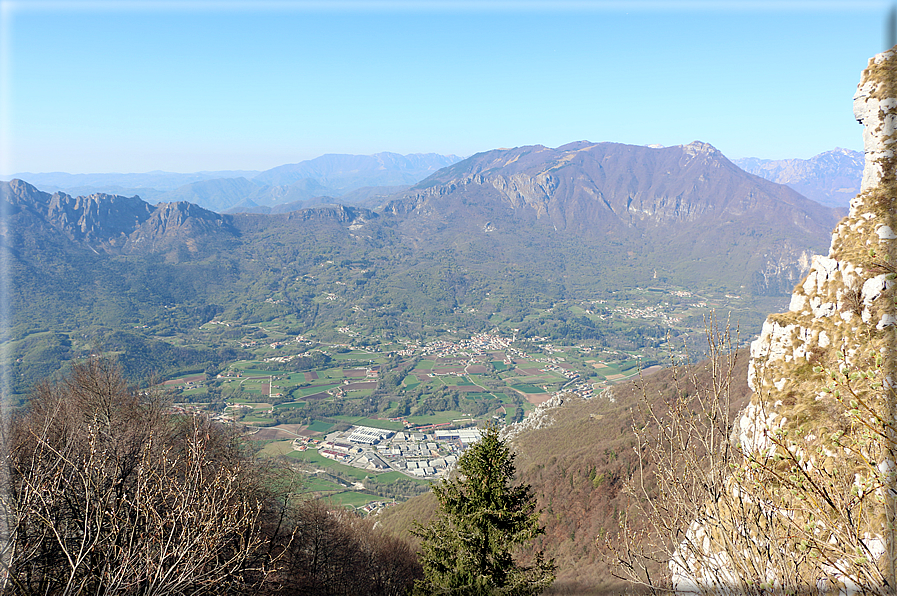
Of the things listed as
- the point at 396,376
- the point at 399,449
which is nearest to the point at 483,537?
the point at 399,449

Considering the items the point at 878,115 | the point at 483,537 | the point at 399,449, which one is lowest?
the point at 399,449

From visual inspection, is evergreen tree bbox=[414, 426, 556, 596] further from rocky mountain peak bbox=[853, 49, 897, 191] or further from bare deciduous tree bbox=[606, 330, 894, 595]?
rocky mountain peak bbox=[853, 49, 897, 191]

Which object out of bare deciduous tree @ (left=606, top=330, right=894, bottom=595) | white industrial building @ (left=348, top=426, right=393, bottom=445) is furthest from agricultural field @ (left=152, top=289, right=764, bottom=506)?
bare deciduous tree @ (left=606, top=330, right=894, bottom=595)

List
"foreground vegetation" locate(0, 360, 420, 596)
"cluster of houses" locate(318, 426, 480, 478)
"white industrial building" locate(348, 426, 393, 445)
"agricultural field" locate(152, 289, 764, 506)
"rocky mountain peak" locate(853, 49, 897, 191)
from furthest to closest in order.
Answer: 1. "agricultural field" locate(152, 289, 764, 506)
2. "white industrial building" locate(348, 426, 393, 445)
3. "cluster of houses" locate(318, 426, 480, 478)
4. "rocky mountain peak" locate(853, 49, 897, 191)
5. "foreground vegetation" locate(0, 360, 420, 596)

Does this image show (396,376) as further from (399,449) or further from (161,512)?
(161,512)

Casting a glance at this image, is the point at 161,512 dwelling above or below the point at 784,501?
below

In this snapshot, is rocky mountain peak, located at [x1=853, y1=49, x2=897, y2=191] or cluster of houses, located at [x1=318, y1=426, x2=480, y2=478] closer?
rocky mountain peak, located at [x1=853, y1=49, x2=897, y2=191]

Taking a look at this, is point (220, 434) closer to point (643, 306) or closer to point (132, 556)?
point (132, 556)

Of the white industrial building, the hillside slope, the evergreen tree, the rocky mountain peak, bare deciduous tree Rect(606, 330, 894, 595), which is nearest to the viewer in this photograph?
bare deciduous tree Rect(606, 330, 894, 595)

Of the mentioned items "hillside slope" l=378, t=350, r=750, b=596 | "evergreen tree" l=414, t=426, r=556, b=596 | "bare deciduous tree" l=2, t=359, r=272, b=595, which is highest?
"bare deciduous tree" l=2, t=359, r=272, b=595

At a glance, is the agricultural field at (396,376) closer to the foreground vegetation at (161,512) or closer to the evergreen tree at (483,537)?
the foreground vegetation at (161,512)
